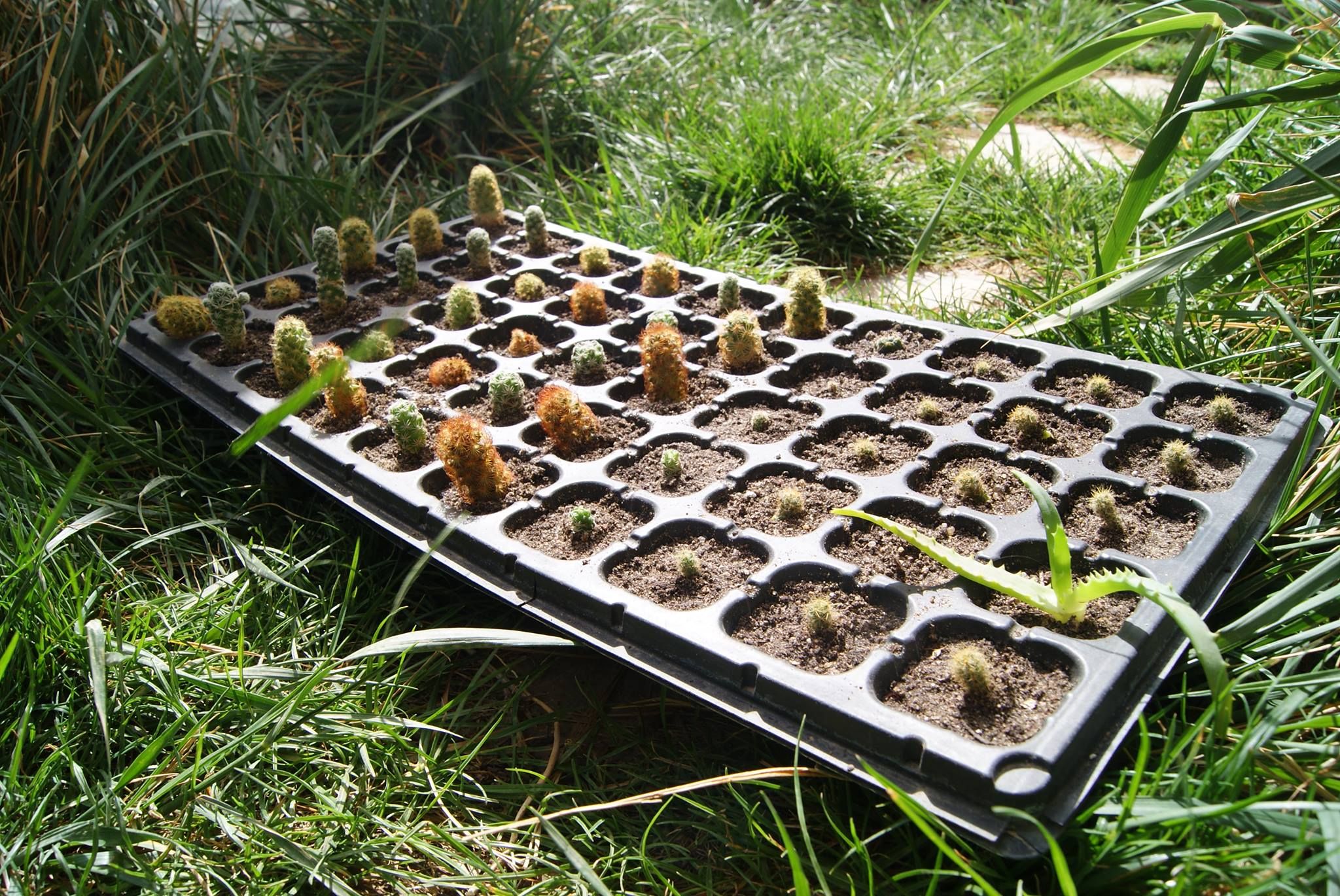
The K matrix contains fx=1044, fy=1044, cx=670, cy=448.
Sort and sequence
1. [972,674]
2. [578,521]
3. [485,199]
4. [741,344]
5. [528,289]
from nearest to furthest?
[972,674] < [578,521] < [741,344] < [528,289] < [485,199]

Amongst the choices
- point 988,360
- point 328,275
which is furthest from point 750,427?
point 328,275

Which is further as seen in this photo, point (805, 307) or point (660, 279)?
point (660, 279)

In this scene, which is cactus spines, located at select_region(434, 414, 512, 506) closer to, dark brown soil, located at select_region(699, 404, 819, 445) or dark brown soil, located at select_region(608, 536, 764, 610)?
dark brown soil, located at select_region(608, 536, 764, 610)

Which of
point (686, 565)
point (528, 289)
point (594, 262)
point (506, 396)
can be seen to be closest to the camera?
point (686, 565)

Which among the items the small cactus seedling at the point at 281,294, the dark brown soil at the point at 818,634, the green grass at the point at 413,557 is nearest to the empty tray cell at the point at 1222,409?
the green grass at the point at 413,557

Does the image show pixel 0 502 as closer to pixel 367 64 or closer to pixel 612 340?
pixel 612 340

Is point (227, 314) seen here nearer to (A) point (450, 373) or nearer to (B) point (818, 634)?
(A) point (450, 373)

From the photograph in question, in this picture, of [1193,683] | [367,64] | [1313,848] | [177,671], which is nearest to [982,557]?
[1193,683]

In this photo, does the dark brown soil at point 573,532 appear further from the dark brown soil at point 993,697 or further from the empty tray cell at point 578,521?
the dark brown soil at point 993,697
